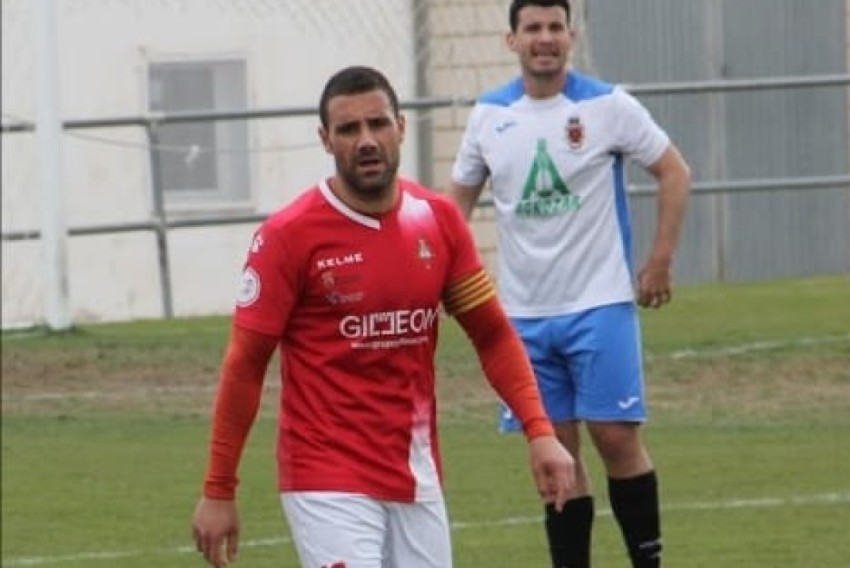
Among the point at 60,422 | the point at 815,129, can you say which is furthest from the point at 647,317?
the point at 60,422

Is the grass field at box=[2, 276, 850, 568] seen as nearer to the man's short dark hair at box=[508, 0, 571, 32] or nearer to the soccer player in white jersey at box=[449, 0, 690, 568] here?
the soccer player in white jersey at box=[449, 0, 690, 568]

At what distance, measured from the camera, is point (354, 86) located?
7840mm

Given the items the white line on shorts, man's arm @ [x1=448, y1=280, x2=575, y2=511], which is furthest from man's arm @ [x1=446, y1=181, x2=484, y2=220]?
man's arm @ [x1=448, y1=280, x2=575, y2=511]

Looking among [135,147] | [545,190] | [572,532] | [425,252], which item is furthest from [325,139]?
[135,147]

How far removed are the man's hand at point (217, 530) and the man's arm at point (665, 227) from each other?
317 cm

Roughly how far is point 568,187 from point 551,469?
2.82 m

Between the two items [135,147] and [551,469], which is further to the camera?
[135,147]

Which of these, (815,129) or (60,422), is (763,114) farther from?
(60,422)

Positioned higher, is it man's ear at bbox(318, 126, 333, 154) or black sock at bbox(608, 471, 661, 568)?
man's ear at bbox(318, 126, 333, 154)

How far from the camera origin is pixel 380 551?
786 centimetres

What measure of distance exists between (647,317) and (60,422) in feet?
14.5

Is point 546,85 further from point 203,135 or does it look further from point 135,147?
point 135,147

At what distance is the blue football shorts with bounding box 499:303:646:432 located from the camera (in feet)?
34.5

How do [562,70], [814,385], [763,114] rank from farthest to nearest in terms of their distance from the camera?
[763,114], [814,385], [562,70]
